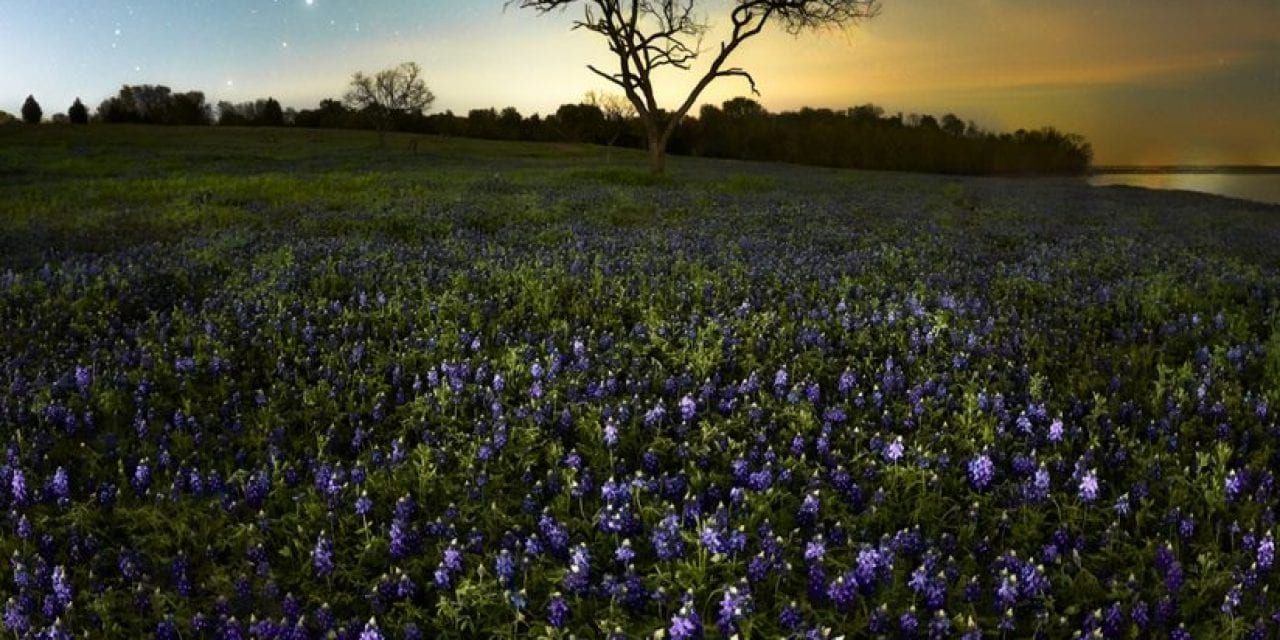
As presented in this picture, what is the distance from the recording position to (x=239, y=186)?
23.4 meters

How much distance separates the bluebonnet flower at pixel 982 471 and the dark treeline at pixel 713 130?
90.8 m

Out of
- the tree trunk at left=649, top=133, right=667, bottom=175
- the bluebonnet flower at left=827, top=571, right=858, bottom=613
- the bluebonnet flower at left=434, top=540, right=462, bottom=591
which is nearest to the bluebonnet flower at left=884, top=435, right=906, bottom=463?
the bluebonnet flower at left=827, top=571, right=858, bottom=613

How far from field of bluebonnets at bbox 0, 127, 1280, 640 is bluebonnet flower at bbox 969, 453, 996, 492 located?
16 millimetres

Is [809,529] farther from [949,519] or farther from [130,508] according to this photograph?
[130,508]

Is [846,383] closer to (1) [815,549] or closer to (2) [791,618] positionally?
(1) [815,549]

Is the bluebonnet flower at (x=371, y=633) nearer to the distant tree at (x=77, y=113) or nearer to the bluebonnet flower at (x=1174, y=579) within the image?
the bluebonnet flower at (x=1174, y=579)

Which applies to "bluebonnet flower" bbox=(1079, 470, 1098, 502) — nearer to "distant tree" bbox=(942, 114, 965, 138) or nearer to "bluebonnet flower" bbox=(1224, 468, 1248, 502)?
"bluebonnet flower" bbox=(1224, 468, 1248, 502)

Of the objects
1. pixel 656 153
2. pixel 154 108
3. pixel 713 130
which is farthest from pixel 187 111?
pixel 656 153

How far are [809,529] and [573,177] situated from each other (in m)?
29.3

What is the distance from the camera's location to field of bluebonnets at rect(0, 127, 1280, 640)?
3.47 meters

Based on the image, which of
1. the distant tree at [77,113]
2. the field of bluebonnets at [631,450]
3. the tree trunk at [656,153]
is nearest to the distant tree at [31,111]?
the distant tree at [77,113]

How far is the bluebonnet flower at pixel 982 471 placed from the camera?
430 cm

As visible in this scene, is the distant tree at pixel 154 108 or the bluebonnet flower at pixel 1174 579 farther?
the distant tree at pixel 154 108

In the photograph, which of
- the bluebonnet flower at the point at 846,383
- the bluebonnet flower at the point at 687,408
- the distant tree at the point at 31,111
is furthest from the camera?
the distant tree at the point at 31,111
